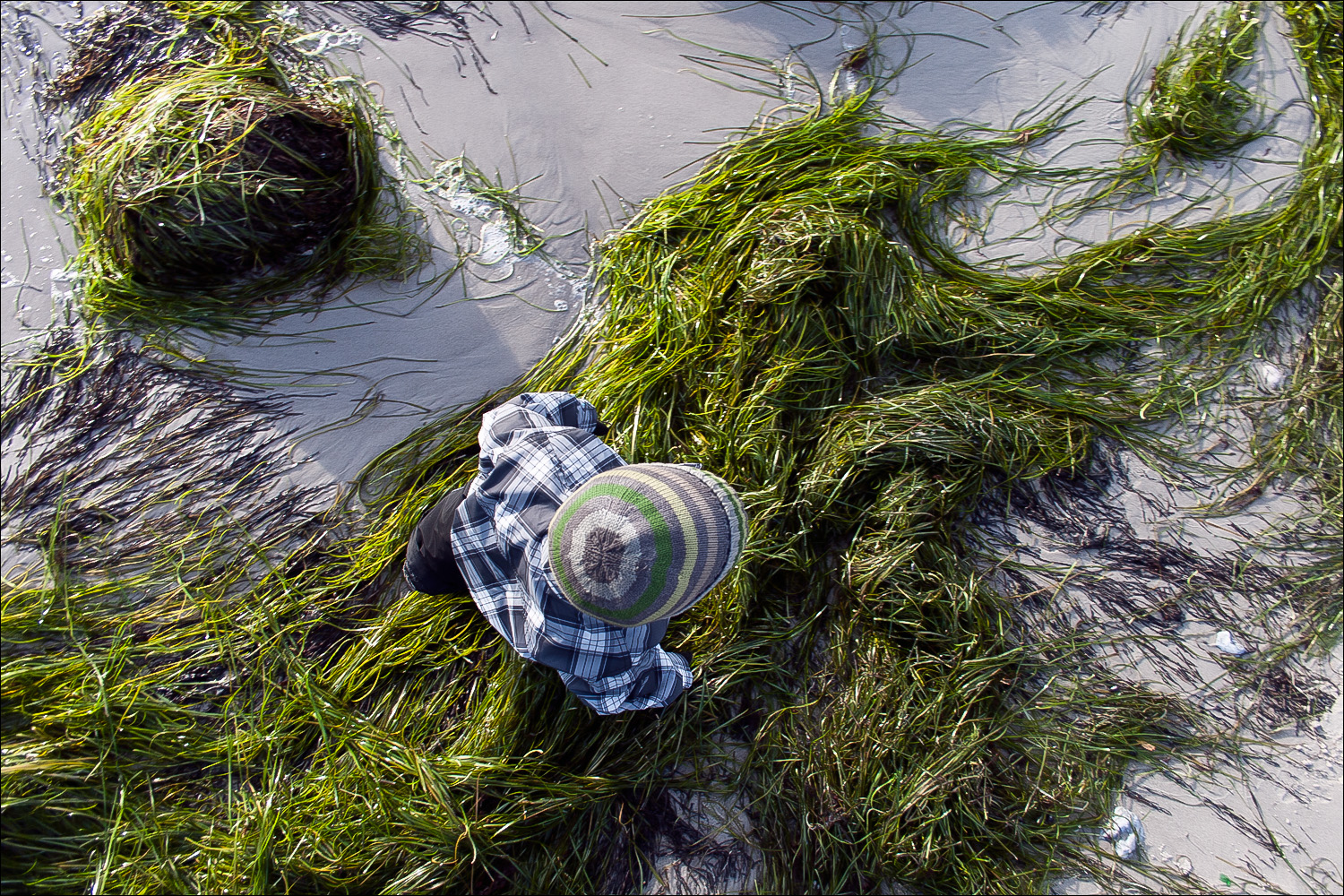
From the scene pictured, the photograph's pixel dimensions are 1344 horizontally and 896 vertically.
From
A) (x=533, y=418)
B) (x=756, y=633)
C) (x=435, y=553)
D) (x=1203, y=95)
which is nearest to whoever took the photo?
(x=533, y=418)

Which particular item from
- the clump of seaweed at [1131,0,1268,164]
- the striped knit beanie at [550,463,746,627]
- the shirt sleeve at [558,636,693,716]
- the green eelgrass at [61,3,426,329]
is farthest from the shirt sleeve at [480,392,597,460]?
the clump of seaweed at [1131,0,1268,164]

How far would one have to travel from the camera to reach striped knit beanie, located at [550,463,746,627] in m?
0.83

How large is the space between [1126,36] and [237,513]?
9.41 ft

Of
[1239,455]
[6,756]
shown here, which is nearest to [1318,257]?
[1239,455]

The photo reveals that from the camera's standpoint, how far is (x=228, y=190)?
1.43 meters

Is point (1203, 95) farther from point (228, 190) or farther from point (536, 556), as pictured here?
point (228, 190)

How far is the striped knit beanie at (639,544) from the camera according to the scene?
32.7 inches

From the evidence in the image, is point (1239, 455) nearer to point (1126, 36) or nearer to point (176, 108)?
point (1126, 36)

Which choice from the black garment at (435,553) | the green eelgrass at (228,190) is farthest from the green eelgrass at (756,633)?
the green eelgrass at (228,190)

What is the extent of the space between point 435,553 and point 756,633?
0.80 m

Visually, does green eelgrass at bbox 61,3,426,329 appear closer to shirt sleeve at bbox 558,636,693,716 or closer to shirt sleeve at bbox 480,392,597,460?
shirt sleeve at bbox 480,392,597,460

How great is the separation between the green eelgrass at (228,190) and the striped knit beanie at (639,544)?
3.84ft

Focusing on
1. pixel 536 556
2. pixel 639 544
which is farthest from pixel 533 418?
pixel 639 544

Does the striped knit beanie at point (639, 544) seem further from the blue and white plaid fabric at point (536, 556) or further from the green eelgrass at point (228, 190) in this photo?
the green eelgrass at point (228, 190)
